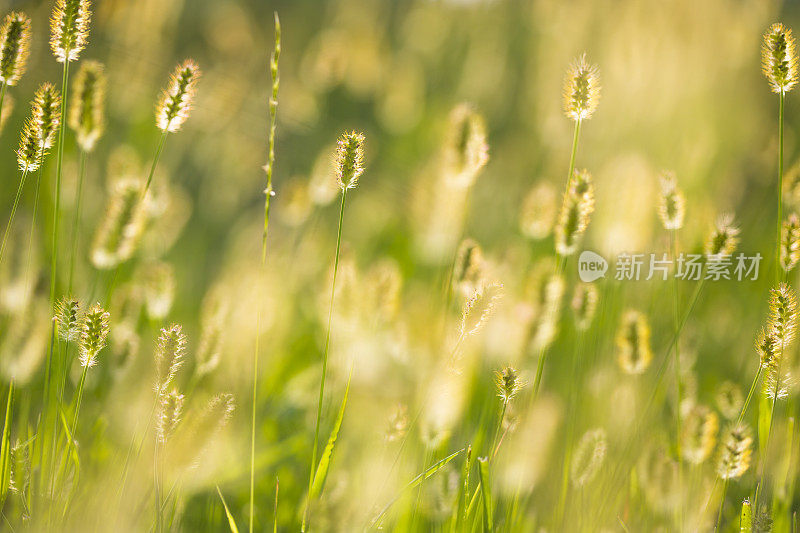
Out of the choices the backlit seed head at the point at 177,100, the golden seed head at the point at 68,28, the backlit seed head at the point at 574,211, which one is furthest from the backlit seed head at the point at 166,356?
the backlit seed head at the point at 574,211

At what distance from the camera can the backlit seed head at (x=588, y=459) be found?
3.01 feet

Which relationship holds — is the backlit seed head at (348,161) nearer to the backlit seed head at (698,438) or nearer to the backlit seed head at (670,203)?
the backlit seed head at (670,203)

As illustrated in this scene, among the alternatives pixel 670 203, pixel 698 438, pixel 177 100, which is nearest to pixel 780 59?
pixel 670 203

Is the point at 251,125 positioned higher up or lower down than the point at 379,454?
higher up

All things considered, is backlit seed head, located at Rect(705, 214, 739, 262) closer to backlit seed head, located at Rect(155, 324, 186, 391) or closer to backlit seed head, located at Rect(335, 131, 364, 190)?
backlit seed head, located at Rect(335, 131, 364, 190)

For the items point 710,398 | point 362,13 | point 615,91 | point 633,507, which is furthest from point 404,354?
point 362,13

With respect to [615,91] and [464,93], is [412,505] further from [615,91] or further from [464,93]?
[464,93]

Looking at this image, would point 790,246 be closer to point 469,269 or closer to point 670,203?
point 670,203

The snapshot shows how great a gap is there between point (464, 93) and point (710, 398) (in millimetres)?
1835

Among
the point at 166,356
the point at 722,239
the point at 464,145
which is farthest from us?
the point at 464,145

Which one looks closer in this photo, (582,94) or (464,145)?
(582,94)

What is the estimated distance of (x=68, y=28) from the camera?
0.73 meters

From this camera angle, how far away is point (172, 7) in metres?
1.91

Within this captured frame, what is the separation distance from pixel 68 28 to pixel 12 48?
0.23ft
